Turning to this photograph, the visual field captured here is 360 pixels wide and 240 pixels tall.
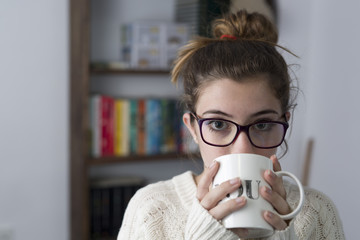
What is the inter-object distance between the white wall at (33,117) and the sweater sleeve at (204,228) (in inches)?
62.7

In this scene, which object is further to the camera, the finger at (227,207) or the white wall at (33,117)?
the white wall at (33,117)

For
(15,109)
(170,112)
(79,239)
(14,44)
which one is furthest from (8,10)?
(79,239)

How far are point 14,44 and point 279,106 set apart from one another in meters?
1.62

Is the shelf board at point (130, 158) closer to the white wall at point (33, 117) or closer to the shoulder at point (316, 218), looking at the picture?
the white wall at point (33, 117)

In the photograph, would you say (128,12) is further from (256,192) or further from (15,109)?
(256,192)

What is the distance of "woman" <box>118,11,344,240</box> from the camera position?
821 millimetres

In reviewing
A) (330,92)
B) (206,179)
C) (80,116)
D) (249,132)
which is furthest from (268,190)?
(330,92)

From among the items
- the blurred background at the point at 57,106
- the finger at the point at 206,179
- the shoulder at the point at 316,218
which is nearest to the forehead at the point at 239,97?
the finger at the point at 206,179

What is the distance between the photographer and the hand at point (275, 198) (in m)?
0.76

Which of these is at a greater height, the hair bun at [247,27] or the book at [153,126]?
the hair bun at [247,27]

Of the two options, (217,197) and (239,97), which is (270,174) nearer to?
(217,197)

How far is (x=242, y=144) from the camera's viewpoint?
958 mm

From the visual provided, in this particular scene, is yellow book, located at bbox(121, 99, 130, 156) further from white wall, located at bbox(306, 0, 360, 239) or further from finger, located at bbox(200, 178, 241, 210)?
finger, located at bbox(200, 178, 241, 210)

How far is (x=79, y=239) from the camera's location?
2.27m
